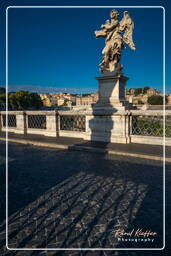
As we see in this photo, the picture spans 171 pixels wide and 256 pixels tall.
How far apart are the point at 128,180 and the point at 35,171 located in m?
3.29

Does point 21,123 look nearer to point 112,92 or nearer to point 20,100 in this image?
point 112,92

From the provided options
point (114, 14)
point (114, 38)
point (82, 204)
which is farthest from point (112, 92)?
point (82, 204)

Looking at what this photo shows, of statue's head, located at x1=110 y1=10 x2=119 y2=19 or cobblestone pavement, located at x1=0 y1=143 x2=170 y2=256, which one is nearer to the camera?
cobblestone pavement, located at x1=0 y1=143 x2=170 y2=256

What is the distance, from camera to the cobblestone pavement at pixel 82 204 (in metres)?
3.20

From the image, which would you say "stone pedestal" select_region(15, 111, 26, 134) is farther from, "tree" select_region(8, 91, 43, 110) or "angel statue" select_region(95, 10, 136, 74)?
"tree" select_region(8, 91, 43, 110)

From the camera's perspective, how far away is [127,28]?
11.6m

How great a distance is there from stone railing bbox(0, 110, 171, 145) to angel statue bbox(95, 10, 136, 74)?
320 cm

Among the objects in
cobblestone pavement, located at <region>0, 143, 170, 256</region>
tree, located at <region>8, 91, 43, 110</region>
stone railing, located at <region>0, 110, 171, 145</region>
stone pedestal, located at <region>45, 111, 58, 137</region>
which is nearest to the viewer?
cobblestone pavement, located at <region>0, 143, 170, 256</region>

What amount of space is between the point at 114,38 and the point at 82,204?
34.5 feet

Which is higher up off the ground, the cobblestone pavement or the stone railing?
the stone railing

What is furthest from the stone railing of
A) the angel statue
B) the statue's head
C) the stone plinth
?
the statue's head

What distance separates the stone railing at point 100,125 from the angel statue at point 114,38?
3197mm

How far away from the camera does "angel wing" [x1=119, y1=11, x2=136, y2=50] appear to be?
11.5 metres

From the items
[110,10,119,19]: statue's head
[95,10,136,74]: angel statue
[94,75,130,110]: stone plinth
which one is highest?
[110,10,119,19]: statue's head
